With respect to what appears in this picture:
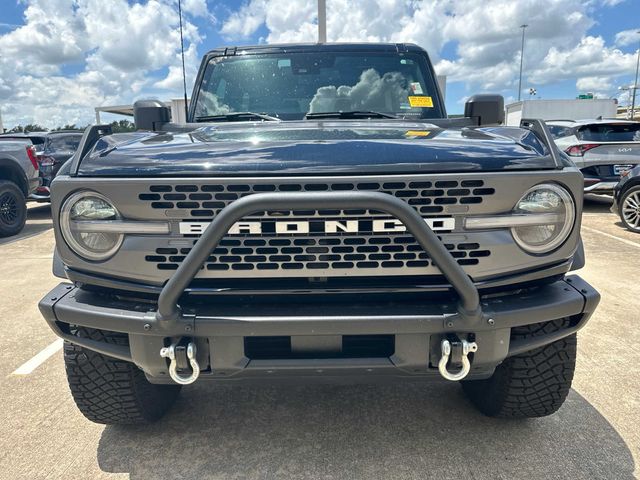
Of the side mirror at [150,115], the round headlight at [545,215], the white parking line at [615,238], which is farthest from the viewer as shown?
the white parking line at [615,238]

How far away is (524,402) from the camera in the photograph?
246cm

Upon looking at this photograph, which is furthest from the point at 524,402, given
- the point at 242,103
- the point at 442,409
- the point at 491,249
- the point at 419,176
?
the point at 242,103

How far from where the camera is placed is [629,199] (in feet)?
25.4

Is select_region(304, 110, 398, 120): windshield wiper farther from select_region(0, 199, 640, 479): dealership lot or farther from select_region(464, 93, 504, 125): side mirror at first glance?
select_region(0, 199, 640, 479): dealership lot

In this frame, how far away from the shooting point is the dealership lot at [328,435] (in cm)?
233

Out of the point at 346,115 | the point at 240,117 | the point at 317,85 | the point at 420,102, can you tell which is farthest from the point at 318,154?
the point at 420,102

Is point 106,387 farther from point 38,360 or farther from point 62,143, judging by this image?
point 62,143

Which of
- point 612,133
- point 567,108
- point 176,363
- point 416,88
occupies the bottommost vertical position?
point 176,363

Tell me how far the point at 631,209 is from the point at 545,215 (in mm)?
7001

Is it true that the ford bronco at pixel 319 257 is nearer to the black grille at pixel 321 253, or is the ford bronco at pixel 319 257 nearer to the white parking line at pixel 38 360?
the black grille at pixel 321 253

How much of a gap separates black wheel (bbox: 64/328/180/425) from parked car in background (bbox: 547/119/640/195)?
8.83 meters

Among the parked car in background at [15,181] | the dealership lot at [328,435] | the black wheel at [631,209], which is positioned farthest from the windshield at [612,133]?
the parked car in background at [15,181]

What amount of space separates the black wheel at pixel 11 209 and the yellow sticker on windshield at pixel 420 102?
740 cm

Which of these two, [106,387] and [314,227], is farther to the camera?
[106,387]
